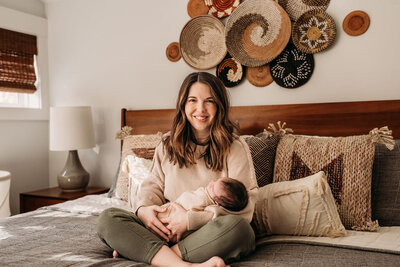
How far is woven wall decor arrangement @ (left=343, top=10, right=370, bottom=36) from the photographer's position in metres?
2.04

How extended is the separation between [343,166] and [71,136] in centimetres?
194

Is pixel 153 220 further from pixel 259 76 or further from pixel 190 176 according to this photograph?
pixel 259 76

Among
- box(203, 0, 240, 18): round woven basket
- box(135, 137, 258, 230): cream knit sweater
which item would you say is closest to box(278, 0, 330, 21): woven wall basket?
box(203, 0, 240, 18): round woven basket

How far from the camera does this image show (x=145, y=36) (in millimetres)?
2777

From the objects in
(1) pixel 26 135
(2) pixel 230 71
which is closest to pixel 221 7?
(2) pixel 230 71

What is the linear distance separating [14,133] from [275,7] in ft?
7.43

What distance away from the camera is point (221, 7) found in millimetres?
2412

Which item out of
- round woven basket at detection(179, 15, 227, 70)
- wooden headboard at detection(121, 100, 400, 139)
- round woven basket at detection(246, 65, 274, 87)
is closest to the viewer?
wooden headboard at detection(121, 100, 400, 139)

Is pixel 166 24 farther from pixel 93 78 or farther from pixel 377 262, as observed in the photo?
pixel 377 262

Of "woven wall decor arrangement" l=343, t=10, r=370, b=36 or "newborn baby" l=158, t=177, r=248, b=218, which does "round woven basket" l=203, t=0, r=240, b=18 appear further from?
"newborn baby" l=158, t=177, r=248, b=218

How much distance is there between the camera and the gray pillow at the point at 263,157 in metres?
1.83

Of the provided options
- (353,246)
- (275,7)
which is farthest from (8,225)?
(275,7)

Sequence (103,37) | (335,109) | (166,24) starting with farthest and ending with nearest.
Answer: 1. (103,37)
2. (166,24)
3. (335,109)

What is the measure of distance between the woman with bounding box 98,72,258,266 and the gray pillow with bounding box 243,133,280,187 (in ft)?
0.94
